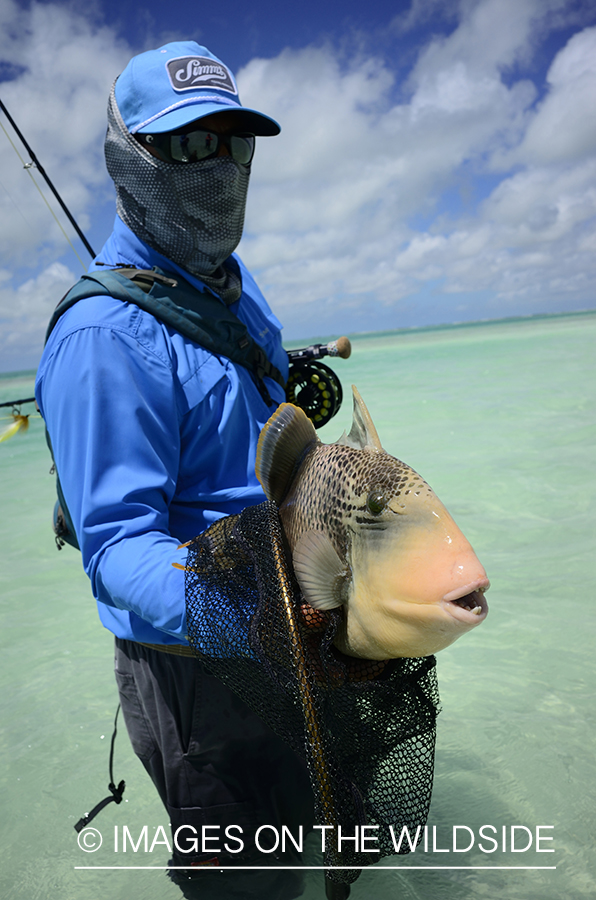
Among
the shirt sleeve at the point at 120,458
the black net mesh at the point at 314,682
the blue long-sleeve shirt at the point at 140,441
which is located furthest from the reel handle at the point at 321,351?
the black net mesh at the point at 314,682

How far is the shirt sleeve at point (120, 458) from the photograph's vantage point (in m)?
1.39

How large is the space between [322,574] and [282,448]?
1.28ft

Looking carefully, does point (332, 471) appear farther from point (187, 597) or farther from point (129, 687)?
point (129, 687)

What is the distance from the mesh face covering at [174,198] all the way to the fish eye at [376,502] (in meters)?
1.23

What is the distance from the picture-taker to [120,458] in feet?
5.10

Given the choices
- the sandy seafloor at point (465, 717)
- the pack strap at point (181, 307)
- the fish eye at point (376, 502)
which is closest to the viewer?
the fish eye at point (376, 502)

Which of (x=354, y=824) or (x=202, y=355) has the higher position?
(x=202, y=355)

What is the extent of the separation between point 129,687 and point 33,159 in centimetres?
296

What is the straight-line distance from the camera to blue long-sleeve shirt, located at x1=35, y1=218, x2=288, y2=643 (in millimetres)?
1431

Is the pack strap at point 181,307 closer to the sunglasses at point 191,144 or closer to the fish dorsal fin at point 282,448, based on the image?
the sunglasses at point 191,144

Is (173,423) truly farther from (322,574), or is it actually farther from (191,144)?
(191,144)

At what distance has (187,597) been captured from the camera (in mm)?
1344

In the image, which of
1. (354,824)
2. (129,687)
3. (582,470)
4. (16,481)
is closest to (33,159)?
(129,687)

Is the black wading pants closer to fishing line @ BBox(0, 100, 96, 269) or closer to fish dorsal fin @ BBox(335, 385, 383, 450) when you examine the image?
fish dorsal fin @ BBox(335, 385, 383, 450)
